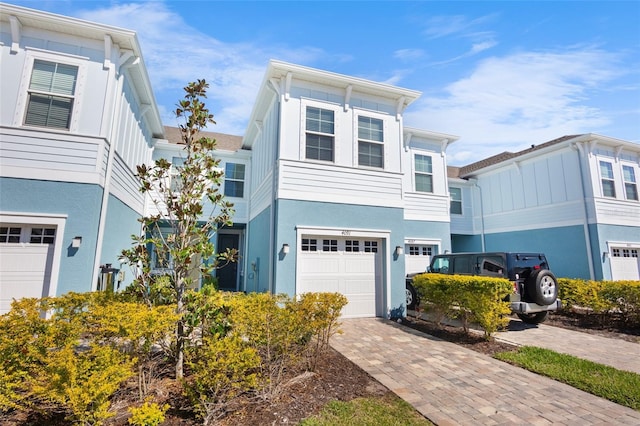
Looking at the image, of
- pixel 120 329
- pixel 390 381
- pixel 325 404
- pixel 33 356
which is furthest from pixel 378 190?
pixel 33 356

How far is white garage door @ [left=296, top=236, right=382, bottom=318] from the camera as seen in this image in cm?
837

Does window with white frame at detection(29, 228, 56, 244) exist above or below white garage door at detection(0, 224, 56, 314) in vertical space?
above

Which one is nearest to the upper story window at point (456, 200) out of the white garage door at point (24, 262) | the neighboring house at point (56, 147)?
the neighboring house at point (56, 147)

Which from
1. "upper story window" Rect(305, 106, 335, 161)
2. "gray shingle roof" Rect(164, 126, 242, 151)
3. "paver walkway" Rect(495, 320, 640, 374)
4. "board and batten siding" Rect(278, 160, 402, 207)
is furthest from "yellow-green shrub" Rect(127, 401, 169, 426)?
"gray shingle roof" Rect(164, 126, 242, 151)

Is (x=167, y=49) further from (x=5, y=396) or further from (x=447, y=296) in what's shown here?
(x=447, y=296)

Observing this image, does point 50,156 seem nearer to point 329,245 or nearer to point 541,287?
point 329,245

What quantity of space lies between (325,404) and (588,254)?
13.6 meters

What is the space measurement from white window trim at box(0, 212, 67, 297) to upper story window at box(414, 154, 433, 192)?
12.0m

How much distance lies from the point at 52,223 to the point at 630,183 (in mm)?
21045

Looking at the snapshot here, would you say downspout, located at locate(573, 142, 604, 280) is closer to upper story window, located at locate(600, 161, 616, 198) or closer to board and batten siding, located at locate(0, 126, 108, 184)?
upper story window, located at locate(600, 161, 616, 198)

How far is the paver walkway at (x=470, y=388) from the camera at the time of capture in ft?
11.2

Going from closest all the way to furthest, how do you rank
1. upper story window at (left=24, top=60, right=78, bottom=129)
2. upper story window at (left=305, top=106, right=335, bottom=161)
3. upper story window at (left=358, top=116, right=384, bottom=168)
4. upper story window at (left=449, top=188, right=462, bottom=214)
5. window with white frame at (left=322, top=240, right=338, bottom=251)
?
upper story window at (left=24, top=60, right=78, bottom=129) → window with white frame at (left=322, top=240, right=338, bottom=251) → upper story window at (left=305, top=106, right=335, bottom=161) → upper story window at (left=358, top=116, right=384, bottom=168) → upper story window at (left=449, top=188, right=462, bottom=214)

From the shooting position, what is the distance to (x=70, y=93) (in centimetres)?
718

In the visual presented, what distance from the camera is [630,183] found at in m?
13.8
